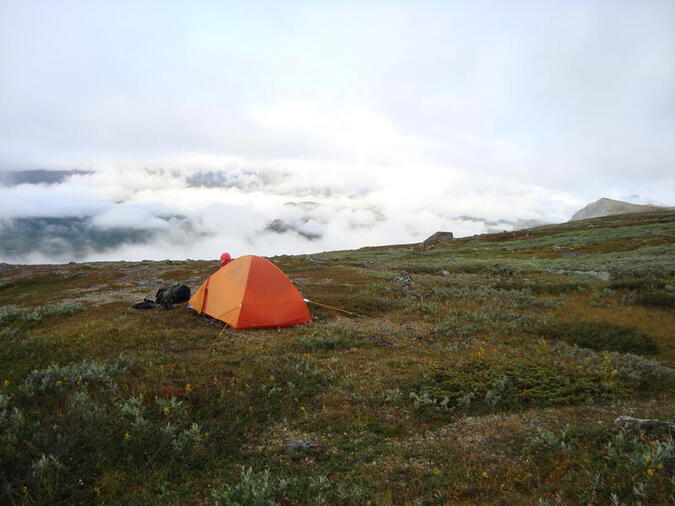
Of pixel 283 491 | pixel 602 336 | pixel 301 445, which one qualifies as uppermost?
pixel 602 336

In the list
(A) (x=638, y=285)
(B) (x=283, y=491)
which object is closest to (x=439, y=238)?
(A) (x=638, y=285)

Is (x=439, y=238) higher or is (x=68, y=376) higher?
(x=439, y=238)

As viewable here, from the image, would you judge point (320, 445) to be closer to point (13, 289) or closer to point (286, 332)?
point (286, 332)

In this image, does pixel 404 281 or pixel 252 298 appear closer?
pixel 252 298

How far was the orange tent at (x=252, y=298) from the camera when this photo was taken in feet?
54.6

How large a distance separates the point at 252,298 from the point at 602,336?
49.6 ft

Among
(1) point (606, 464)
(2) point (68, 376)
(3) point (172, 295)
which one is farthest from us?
(3) point (172, 295)

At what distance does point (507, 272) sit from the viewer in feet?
109

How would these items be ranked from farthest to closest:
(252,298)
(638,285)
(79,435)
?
1. (638,285)
2. (252,298)
3. (79,435)

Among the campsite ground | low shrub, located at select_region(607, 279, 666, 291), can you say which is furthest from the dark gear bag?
low shrub, located at select_region(607, 279, 666, 291)

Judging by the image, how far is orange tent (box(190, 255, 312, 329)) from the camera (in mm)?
16641

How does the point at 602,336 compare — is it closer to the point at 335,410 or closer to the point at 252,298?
the point at 335,410

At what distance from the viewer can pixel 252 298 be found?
16891 mm

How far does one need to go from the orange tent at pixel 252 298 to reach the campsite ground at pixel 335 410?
673mm
